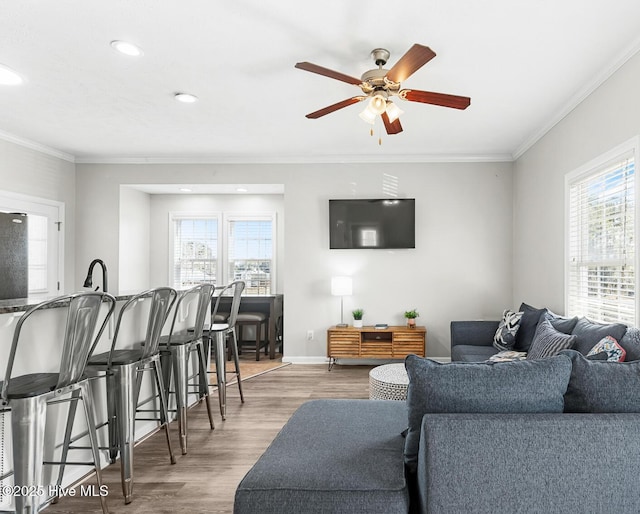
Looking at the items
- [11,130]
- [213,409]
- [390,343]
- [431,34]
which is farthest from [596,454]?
[11,130]

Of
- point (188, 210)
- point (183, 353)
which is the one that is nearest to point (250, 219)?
point (188, 210)

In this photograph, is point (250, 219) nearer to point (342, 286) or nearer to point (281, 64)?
point (342, 286)

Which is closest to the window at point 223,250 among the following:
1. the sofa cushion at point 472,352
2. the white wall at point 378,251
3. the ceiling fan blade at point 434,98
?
the white wall at point 378,251

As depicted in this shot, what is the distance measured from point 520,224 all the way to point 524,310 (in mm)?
1289

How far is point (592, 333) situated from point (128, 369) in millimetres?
2873

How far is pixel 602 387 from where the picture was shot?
1.57 metres

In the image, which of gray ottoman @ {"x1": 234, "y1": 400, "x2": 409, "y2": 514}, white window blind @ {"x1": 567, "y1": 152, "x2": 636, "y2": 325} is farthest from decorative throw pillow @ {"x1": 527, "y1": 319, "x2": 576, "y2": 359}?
gray ottoman @ {"x1": 234, "y1": 400, "x2": 409, "y2": 514}

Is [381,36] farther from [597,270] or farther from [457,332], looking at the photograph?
[457,332]

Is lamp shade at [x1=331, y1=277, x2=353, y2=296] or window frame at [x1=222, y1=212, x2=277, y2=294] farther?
window frame at [x1=222, y1=212, x2=277, y2=294]

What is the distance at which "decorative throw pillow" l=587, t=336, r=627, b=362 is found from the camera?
2383mm

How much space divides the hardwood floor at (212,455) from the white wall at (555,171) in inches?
85.1

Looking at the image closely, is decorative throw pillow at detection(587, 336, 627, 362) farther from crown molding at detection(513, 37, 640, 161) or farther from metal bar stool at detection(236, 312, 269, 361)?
metal bar stool at detection(236, 312, 269, 361)

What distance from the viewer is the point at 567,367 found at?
158 cm

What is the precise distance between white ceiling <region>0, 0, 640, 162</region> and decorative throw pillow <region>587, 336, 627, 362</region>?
1.83m
